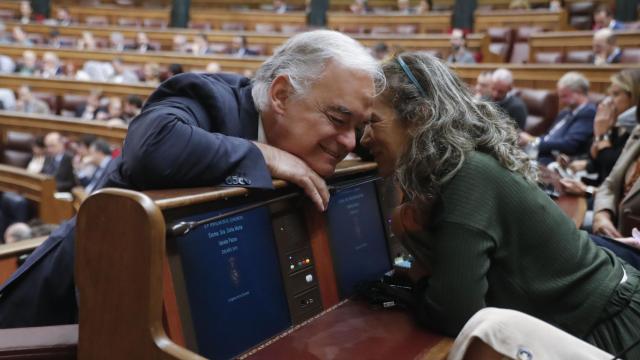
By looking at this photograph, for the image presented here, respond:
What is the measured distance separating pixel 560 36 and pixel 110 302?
3990 mm

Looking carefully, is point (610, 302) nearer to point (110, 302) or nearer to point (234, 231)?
point (234, 231)

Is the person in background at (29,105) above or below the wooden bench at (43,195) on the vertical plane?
above

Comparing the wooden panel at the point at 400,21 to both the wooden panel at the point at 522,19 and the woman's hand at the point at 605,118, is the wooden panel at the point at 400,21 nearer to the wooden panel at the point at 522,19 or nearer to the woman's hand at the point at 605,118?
the wooden panel at the point at 522,19

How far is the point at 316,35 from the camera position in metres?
0.77

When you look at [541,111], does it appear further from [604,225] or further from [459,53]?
[604,225]

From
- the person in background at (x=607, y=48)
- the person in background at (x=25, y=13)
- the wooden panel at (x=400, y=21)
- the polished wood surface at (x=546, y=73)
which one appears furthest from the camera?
the person in background at (x=25, y=13)

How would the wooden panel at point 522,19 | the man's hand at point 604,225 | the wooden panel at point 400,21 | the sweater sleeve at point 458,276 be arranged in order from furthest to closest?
the wooden panel at point 400,21 < the wooden panel at point 522,19 < the man's hand at point 604,225 < the sweater sleeve at point 458,276


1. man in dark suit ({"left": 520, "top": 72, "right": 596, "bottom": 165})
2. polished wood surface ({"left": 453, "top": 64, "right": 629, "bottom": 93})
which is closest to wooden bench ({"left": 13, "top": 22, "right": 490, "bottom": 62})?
polished wood surface ({"left": 453, "top": 64, "right": 629, "bottom": 93})

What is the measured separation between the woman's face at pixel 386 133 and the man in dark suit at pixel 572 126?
2.03 meters

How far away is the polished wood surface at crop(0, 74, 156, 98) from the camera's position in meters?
4.48

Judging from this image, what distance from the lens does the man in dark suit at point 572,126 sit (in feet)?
8.85

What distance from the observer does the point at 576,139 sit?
2.69 m

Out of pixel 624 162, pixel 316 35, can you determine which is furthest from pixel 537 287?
pixel 624 162

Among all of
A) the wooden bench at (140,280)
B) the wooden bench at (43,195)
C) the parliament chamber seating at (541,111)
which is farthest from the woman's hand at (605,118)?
the wooden bench at (43,195)
